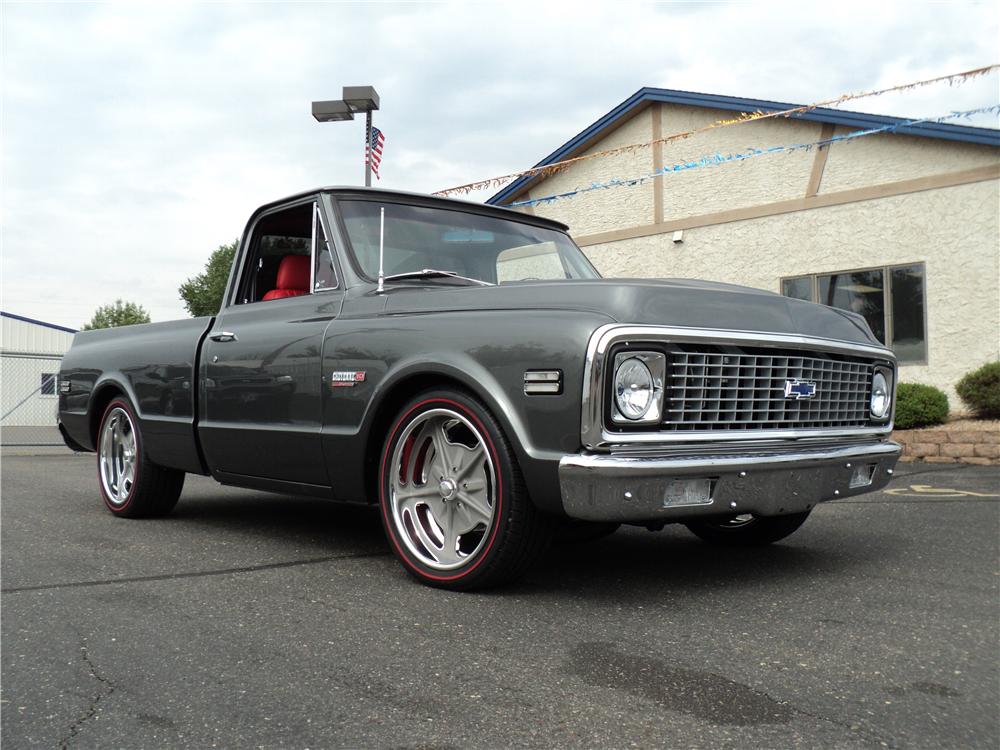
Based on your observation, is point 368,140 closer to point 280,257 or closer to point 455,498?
point 280,257

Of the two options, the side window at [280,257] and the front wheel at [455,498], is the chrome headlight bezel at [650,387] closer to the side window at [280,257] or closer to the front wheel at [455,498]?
the front wheel at [455,498]

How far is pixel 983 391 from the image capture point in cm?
1120

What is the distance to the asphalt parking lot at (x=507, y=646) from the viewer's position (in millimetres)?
2342

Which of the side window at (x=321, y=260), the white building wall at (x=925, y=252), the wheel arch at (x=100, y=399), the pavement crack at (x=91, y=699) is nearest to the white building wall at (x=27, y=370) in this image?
the wheel arch at (x=100, y=399)

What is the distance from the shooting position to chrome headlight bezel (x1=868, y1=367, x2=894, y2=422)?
4426mm

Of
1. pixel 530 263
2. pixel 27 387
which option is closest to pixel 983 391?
pixel 530 263

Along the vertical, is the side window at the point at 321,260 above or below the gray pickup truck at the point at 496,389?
above

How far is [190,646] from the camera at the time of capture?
3020 millimetres

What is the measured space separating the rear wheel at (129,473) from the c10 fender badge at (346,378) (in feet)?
6.91

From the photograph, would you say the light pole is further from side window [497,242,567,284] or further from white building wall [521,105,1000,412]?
side window [497,242,567,284]

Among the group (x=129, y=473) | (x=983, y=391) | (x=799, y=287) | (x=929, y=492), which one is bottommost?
(x=929, y=492)

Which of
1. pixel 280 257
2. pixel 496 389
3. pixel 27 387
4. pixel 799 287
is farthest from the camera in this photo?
pixel 27 387

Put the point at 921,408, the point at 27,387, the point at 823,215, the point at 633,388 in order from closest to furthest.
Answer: the point at 633,388, the point at 921,408, the point at 823,215, the point at 27,387

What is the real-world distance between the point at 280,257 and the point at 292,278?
0.95ft
